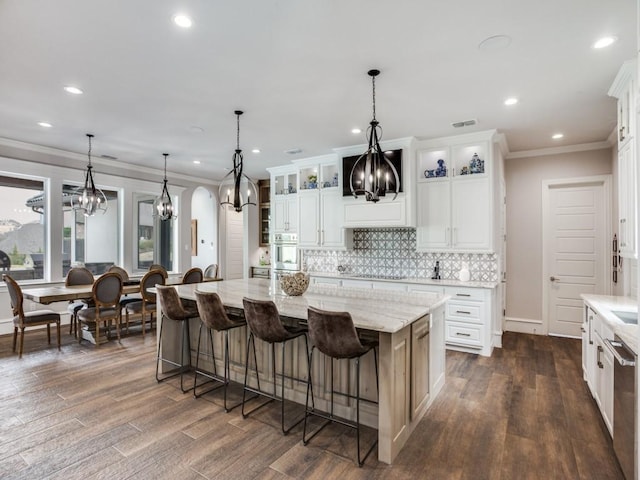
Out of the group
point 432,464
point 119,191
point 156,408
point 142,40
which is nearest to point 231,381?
point 156,408

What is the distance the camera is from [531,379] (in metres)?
3.60

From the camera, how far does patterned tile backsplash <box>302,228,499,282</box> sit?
497cm

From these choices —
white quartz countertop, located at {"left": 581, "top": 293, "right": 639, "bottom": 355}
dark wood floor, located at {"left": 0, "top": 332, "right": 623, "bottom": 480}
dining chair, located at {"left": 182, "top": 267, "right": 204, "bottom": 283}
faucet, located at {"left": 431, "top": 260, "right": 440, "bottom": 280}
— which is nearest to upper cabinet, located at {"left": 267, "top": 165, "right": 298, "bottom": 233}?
dining chair, located at {"left": 182, "top": 267, "right": 204, "bottom": 283}

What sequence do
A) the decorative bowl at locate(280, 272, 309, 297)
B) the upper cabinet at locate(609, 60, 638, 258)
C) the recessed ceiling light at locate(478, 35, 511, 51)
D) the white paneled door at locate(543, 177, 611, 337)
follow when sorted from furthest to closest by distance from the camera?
the white paneled door at locate(543, 177, 611, 337)
the decorative bowl at locate(280, 272, 309, 297)
the upper cabinet at locate(609, 60, 638, 258)
the recessed ceiling light at locate(478, 35, 511, 51)

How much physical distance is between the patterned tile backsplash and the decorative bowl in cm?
279

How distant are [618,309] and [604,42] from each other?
6.59 ft

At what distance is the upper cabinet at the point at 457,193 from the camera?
15.1 feet

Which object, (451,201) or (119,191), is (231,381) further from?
(119,191)

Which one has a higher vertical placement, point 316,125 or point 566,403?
point 316,125

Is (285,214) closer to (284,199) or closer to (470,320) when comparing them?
(284,199)

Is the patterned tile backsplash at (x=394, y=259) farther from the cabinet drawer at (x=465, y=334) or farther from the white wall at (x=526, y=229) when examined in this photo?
the white wall at (x=526, y=229)

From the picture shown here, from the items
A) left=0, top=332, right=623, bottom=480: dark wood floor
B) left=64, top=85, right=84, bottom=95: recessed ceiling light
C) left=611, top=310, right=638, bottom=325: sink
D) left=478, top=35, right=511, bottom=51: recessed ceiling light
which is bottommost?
left=0, top=332, right=623, bottom=480: dark wood floor

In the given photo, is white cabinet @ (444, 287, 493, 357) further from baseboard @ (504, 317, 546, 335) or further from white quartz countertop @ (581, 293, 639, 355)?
baseboard @ (504, 317, 546, 335)

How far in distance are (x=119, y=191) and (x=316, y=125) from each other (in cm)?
435
